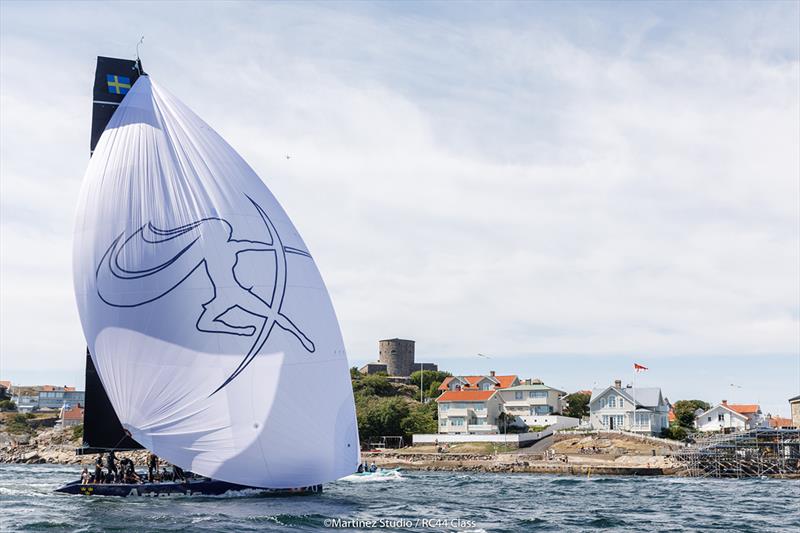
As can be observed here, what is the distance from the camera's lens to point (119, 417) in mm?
33969

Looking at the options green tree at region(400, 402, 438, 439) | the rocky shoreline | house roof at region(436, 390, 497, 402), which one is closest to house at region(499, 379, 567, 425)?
house roof at region(436, 390, 497, 402)

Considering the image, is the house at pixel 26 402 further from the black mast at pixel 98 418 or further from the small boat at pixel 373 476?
the black mast at pixel 98 418

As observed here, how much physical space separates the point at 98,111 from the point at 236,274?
11910 millimetres

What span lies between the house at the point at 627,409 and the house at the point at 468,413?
11673mm

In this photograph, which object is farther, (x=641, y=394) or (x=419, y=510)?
(x=641, y=394)

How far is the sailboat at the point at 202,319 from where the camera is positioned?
3262 cm

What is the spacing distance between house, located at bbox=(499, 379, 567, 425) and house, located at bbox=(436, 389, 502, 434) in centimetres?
575

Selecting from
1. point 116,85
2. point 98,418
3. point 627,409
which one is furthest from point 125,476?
point 627,409

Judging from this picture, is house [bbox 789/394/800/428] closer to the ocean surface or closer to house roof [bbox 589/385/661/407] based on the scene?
house roof [bbox 589/385/661/407]

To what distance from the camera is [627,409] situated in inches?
3735

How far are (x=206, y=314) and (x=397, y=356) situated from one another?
134 meters

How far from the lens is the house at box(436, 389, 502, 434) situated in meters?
96.9

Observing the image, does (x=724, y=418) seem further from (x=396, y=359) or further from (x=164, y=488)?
(x=164, y=488)

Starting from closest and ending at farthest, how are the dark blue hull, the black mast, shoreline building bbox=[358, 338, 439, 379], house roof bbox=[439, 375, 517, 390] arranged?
the dark blue hull → the black mast → house roof bbox=[439, 375, 517, 390] → shoreline building bbox=[358, 338, 439, 379]
